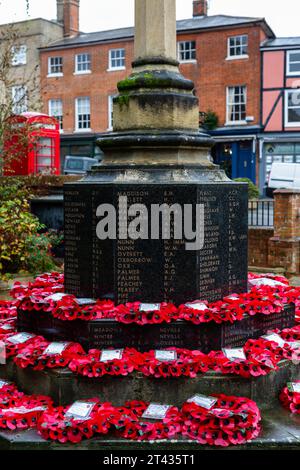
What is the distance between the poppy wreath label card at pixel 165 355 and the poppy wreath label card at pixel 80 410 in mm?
611

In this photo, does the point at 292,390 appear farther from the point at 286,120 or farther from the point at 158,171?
the point at 286,120

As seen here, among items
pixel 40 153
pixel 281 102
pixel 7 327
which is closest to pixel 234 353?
pixel 7 327

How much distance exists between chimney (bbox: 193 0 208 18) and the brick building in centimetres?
5

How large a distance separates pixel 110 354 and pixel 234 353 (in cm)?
96

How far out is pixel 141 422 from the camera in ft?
12.5

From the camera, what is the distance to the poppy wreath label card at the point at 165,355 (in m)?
4.21

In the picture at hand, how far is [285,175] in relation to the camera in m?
23.3

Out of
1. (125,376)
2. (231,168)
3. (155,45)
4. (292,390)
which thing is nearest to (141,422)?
(125,376)

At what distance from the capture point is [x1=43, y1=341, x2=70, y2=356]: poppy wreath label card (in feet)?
14.3

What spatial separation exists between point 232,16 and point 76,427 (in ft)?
91.2

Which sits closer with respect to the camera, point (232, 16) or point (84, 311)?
point (84, 311)

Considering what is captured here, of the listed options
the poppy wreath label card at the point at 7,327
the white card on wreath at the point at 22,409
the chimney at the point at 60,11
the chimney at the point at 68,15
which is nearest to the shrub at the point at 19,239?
the poppy wreath label card at the point at 7,327

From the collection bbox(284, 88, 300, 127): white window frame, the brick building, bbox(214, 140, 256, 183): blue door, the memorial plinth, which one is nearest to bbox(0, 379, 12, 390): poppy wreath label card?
the memorial plinth

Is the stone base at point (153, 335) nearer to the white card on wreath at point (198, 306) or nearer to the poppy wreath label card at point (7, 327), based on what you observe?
the white card on wreath at point (198, 306)
